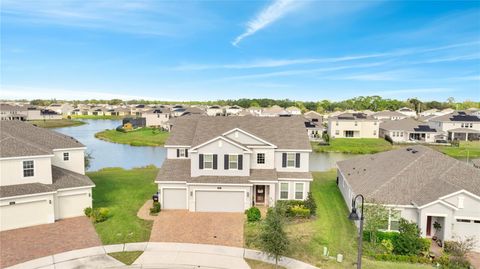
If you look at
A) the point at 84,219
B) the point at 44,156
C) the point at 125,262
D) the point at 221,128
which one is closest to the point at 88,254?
the point at 125,262

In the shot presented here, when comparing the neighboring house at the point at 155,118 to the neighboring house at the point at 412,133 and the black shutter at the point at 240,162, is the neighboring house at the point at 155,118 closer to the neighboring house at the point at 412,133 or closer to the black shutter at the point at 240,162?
the neighboring house at the point at 412,133

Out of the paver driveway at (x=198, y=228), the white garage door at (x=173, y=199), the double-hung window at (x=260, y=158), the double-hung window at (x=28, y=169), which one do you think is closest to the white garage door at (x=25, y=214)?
the double-hung window at (x=28, y=169)

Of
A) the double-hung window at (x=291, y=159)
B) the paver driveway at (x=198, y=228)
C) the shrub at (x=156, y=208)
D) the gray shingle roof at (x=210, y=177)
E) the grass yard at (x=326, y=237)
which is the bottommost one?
the grass yard at (x=326, y=237)

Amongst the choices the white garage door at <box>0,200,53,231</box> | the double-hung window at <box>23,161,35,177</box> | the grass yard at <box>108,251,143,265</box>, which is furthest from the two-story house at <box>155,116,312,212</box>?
the double-hung window at <box>23,161,35,177</box>

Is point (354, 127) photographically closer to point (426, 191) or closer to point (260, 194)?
point (260, 194)

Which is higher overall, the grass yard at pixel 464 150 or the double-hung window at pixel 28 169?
the double-hung window at pixel 28 169

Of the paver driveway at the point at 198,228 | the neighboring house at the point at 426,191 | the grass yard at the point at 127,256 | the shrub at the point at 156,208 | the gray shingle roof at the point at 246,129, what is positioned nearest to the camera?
the grass yard at the point at 127,256

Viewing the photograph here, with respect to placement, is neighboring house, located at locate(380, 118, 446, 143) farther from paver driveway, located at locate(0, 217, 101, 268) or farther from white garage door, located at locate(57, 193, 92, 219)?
paver driveway, located at locate(0, 217, 101, 268)
